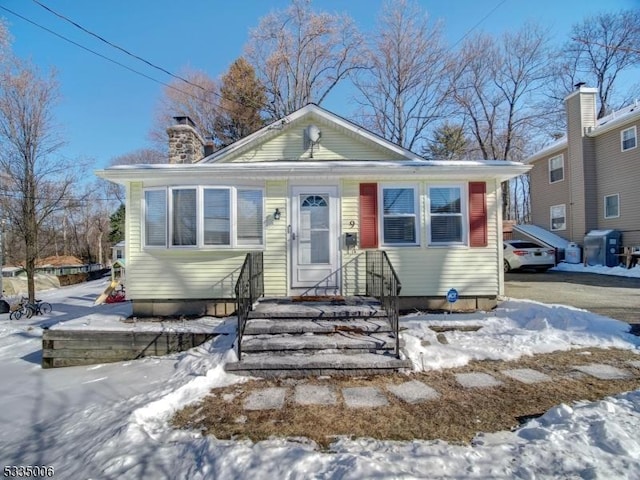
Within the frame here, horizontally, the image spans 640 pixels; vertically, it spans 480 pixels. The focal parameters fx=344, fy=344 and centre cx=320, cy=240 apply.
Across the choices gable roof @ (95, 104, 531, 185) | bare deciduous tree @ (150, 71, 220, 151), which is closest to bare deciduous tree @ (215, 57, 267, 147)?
bare deciduous tree @ (150, 71, 220, 151)

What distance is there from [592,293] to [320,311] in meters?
7.88

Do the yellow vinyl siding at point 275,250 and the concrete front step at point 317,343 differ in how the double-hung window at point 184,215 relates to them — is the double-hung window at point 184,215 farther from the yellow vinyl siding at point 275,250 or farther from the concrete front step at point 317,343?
the concrete front step at point 317,343

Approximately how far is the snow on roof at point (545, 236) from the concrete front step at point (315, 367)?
53.5 feet

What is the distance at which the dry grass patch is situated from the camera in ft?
9.90

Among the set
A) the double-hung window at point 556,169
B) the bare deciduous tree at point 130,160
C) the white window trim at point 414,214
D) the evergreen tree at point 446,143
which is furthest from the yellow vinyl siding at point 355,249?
the bare deciduous tree at point 130,160

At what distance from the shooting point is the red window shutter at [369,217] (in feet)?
23.0

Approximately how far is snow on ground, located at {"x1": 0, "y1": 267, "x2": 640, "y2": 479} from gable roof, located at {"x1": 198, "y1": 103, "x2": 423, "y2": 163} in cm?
516

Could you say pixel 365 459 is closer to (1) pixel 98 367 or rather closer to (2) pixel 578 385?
(2) pixel 578 385

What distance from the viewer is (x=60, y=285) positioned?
21.8 meters

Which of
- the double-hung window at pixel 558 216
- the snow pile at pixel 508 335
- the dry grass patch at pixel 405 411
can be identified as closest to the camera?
the dry grass patch at pixel 405 411

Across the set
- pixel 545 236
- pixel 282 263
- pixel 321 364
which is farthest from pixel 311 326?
pixel 545 236

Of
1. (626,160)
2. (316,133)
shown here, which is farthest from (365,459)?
(626,160)

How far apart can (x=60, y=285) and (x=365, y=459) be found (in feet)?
83.8

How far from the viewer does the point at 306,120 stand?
8.77 m
